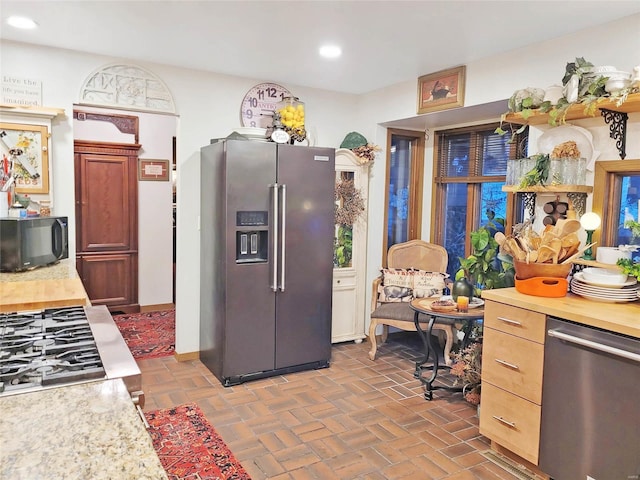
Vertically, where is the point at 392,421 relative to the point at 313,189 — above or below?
below

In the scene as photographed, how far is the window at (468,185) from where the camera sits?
13.7 feet

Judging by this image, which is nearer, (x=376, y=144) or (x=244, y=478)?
(x=244, y=478)

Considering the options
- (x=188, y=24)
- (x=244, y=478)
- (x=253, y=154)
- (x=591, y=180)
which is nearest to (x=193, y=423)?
(x=244, y=478)

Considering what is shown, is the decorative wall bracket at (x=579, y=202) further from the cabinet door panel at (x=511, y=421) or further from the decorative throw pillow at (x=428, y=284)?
the decorative throw pillow at (x=428, y=284)

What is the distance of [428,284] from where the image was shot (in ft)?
14.5

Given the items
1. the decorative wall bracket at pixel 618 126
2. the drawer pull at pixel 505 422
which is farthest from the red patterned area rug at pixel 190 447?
the decorative wall bracket at pixel 618 126

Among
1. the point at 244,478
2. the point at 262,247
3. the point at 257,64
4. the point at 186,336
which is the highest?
the point at 257,64

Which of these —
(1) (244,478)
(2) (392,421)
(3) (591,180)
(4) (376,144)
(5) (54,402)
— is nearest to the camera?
(5) (54,402)

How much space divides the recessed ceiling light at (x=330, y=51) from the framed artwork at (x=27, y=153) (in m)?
2.02

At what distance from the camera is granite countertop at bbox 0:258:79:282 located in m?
2.31

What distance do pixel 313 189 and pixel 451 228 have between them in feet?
5.49

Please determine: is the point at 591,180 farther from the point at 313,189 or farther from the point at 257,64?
the point at 257,64

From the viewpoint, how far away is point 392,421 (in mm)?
3133

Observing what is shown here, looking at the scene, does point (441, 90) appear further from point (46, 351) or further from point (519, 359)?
point (46, 351)
